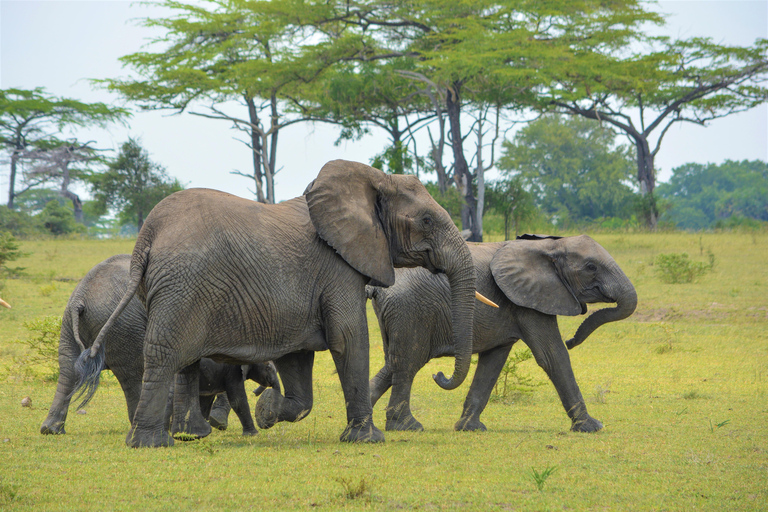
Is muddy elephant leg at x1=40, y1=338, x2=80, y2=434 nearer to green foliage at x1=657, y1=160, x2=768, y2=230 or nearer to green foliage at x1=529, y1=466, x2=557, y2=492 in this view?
green foliage at x1=529, y1=466, x2=557, y2=492

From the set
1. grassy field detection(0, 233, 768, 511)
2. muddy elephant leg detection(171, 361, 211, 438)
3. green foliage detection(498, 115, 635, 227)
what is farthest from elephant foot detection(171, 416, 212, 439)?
green foliage detection(498, 115, 635, 227)

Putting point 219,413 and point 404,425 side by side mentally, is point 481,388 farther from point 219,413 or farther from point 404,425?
point 219,413

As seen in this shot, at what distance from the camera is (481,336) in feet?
26.7

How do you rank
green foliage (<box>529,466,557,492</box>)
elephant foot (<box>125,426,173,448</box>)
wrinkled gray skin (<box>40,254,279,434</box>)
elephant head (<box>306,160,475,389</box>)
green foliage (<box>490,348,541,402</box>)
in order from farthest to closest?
green foliage (<box>490,348,541,402</box>)
wrinkled gray skin (<box>40,254,279,434</box>)
elephant head (<box>306,160,475,389</box>)
elephant foot (<box>125,426,173,448</box>)
green foliage (<box>529,466,557,492</box>)

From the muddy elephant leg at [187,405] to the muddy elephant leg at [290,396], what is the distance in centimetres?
57

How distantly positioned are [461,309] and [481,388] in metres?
1.63

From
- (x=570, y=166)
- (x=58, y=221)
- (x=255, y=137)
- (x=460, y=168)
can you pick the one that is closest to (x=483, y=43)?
(x=460, y=168)

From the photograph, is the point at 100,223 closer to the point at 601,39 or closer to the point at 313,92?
the point at 313,92

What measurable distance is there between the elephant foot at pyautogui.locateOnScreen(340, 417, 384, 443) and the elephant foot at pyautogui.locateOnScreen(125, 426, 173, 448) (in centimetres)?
148

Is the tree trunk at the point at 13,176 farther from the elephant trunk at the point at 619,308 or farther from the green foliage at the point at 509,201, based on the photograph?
the elephant trunk at the point at 619,308

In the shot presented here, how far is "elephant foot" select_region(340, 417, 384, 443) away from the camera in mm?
6965

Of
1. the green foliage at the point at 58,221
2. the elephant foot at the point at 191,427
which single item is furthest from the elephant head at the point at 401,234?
the green foliage at the point at 58,221

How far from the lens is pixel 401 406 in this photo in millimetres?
8164

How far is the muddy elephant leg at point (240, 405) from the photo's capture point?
774cm
